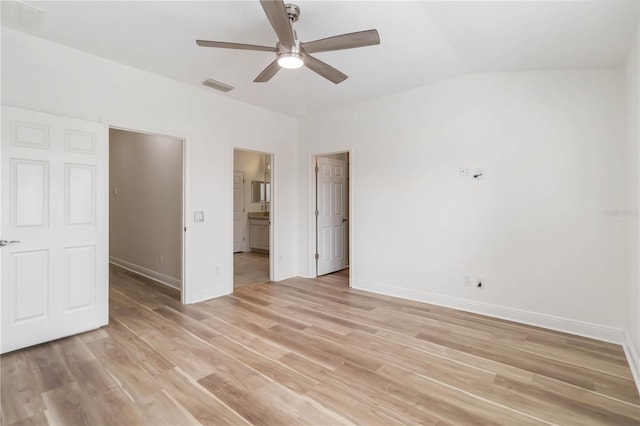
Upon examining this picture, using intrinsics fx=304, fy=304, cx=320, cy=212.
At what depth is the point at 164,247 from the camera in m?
4.75

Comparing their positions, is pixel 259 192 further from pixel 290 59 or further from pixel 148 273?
pixel 290 59

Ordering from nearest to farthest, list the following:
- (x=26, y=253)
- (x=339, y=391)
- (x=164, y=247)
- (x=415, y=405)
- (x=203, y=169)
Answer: (x=415, y=405) → (x=339, y=391) → (x=26, y=253) → (x=203, y=169) → (x=164, y=247)

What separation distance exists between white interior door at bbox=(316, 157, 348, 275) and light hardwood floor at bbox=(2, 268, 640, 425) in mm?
1940

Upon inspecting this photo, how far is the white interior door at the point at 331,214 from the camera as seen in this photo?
5.30m

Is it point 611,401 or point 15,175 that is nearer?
point 611,401

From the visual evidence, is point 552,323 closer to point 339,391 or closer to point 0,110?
point 339,391

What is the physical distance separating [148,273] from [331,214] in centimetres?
327

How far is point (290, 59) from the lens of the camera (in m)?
2.30

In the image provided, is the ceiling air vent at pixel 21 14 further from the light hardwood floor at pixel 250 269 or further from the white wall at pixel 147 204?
the light hardwood floor at pixel 250 269

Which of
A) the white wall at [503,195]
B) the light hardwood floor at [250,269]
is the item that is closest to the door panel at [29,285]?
the light hardwood floor at [250,269]

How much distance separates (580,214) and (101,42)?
15.9 ft

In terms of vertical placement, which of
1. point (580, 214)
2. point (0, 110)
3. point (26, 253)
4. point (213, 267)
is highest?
point (0, 110)

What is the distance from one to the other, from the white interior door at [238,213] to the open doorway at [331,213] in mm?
3303

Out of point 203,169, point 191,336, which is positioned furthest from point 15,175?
point 191,336
